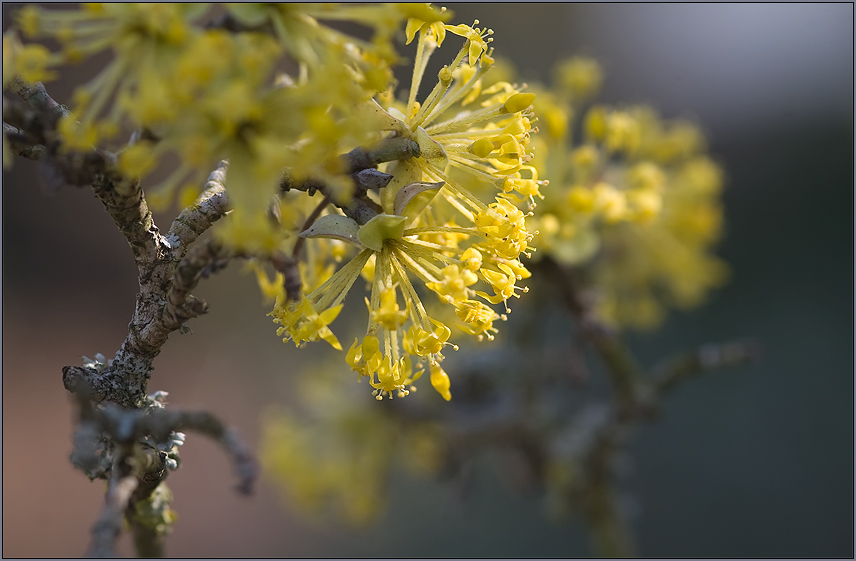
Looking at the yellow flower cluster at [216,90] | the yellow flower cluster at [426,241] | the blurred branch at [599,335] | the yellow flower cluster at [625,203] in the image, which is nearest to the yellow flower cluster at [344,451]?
the blurred branch at [599,335]

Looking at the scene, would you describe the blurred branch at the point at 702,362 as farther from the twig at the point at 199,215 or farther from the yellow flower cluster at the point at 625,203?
the twig at the point at 199,215

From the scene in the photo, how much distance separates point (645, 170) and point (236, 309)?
9.01 ft

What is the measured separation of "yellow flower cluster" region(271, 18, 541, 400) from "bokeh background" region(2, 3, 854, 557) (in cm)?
164

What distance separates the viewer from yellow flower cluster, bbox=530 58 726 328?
3.65ft

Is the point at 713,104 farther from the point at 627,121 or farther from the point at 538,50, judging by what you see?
the point at 627,121

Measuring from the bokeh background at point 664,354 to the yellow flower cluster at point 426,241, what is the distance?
1.64 meters

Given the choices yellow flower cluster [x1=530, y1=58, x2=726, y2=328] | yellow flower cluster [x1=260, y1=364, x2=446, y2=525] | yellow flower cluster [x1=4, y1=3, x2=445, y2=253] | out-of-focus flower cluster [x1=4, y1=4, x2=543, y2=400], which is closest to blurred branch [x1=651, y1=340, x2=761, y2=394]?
yellow flower cluster [x1=530, y1=58, x2=726, y2=328]

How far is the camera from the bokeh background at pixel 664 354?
2344 millimetres

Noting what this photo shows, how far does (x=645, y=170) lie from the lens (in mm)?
1213

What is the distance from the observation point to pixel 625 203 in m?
1.18

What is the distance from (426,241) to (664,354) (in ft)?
7.52

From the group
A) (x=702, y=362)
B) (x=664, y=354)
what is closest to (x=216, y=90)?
(x=702, y=362)

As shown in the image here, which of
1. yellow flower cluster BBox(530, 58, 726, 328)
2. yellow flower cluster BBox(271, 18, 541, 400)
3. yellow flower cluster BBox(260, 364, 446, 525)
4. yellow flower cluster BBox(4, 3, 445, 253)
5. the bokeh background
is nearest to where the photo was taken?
yellow flower cluster BBox(4, 3, 445, 253)

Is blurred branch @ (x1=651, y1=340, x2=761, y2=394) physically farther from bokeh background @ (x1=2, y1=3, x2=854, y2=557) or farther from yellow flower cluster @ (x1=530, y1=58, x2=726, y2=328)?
bokeh background @ (x1=2, y1=3, x2=854, y2=557)
